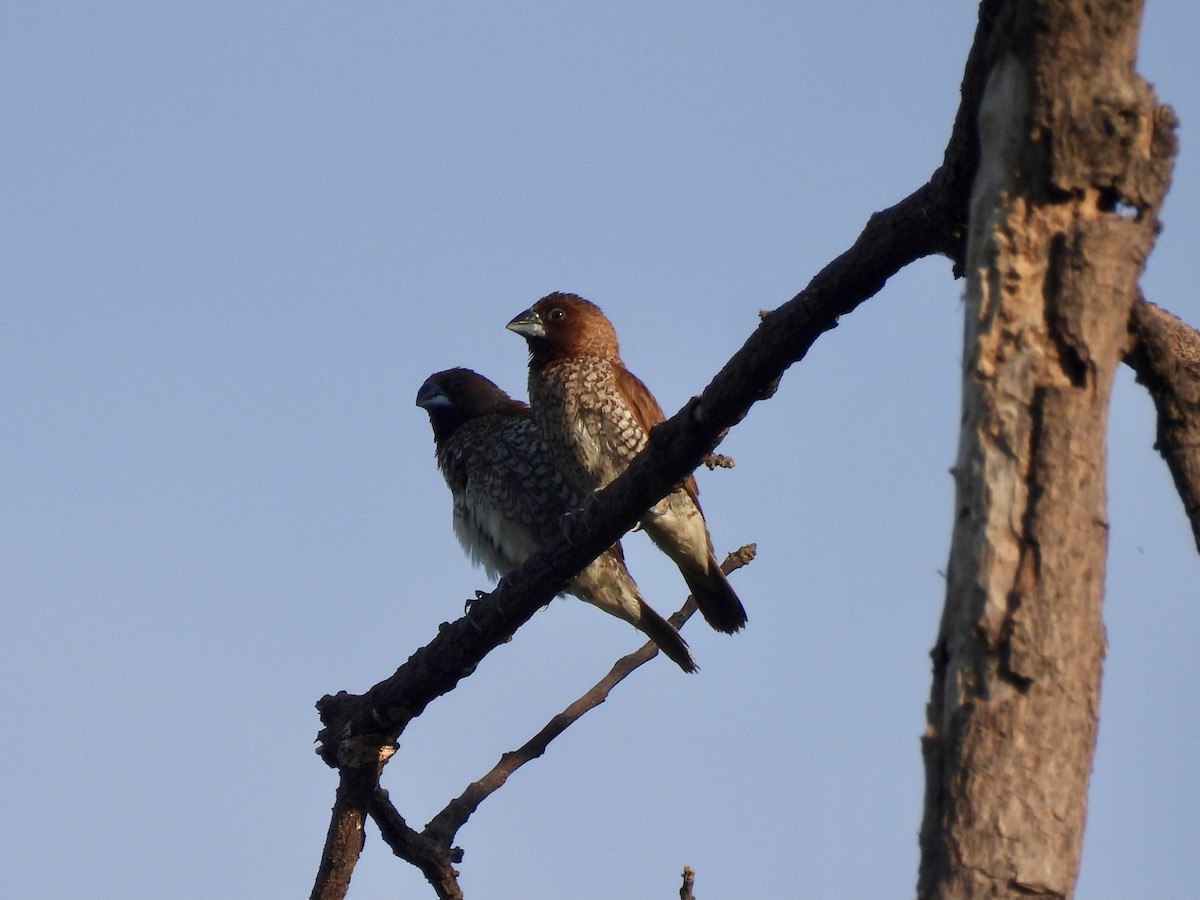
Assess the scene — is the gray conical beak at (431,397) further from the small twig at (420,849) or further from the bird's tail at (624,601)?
the small twig at (420,849)

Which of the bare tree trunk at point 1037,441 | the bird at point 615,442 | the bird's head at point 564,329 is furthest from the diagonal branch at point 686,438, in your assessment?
the bird's head at point 564,329

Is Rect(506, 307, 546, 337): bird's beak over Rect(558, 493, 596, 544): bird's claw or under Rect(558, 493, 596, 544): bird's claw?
over

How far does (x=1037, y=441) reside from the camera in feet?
6.88

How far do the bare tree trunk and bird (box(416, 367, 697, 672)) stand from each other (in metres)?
4.56

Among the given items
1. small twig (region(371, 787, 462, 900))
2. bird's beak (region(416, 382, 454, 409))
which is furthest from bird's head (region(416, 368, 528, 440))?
small twig (region(371, 787, 462, 900))

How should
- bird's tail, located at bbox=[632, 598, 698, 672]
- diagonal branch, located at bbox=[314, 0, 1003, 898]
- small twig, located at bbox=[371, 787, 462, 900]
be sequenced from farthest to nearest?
1. bird's tail, located at bbox=[632, 598, 698, 672]
2. small twig, located at bbox=[371, 787, 462, 900]
3. diagonal branch, located at bbox=[314, 0, 1003, 898]

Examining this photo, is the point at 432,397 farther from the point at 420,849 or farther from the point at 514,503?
the point at 420,849

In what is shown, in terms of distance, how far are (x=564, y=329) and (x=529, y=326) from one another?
7.1 inches

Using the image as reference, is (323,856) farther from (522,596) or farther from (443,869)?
(522,596)

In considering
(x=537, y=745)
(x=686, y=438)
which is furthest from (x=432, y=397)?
(x=686, y=438)

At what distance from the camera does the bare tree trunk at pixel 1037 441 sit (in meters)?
2.01

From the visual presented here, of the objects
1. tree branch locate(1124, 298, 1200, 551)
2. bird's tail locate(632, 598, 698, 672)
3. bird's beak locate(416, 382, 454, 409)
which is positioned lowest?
tree branch locate(1124, 298, 1200, 551)

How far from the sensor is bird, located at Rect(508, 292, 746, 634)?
20.8 feet

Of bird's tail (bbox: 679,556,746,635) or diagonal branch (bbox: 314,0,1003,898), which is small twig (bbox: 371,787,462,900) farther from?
bird's tail (bbox: 679,556,746,635)
